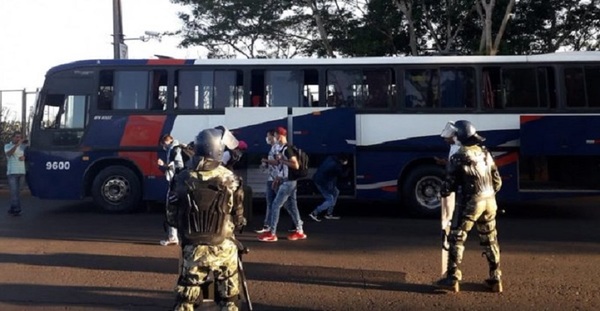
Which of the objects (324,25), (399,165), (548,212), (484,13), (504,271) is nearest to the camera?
(504,271)

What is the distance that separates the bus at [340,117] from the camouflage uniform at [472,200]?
5.99 m

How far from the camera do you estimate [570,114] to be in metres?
12.7

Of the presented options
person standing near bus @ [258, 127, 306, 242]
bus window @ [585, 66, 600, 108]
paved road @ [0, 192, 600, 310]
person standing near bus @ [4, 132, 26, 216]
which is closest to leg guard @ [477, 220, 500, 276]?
paved road @ [0, 192, 600, 310]

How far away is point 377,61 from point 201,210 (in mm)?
9165

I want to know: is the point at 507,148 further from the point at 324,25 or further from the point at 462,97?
the point at 324,25

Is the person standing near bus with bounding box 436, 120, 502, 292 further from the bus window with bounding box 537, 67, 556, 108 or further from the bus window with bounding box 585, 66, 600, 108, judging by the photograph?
the bus window with bounding box 585, 66, 600, 108

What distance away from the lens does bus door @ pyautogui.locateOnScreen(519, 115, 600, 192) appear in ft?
41.0

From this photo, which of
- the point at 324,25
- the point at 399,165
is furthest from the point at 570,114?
the point at 324,25

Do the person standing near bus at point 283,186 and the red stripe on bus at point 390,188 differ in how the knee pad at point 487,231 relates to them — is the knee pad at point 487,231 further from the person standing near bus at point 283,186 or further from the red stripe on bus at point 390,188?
the red stripe on bus at point 390,188

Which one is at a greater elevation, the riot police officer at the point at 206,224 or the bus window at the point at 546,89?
the bus window at the point at 546,89

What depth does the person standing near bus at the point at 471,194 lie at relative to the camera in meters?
6.82

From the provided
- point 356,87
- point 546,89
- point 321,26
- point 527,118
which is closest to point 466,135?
point 527,118

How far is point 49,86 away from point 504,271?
9999 mm

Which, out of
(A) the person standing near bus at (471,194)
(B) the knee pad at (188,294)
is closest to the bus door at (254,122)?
(A) the person standing near bus at (471,194)
